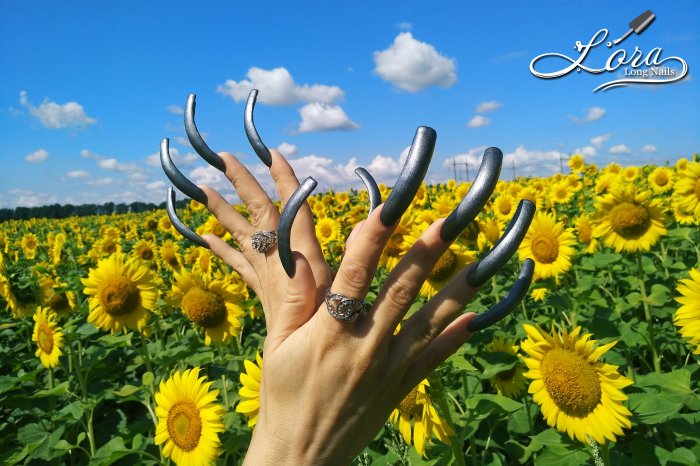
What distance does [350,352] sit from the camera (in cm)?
106

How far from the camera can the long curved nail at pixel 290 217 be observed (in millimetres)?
979

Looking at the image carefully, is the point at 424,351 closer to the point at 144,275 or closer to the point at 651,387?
the point at 651,387

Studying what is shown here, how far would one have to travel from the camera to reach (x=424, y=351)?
1.19m

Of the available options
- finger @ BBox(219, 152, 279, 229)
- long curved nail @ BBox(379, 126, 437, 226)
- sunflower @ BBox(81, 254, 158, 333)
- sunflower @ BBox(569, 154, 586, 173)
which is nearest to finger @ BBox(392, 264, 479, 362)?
long curved nail @ BBox(379, 126, 437, 226)

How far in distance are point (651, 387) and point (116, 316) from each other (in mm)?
3589

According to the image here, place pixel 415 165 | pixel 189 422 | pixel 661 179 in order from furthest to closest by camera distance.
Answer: pixel 661 179 < pixel 189 422 < pixel 415 165

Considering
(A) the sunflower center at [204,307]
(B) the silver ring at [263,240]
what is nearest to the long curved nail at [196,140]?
(B) the silver ring at [263,240]

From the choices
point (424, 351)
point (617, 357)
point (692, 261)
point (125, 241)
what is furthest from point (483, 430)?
point (125, 241)

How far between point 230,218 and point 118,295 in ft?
7.85

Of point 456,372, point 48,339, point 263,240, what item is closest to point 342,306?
point 263,240

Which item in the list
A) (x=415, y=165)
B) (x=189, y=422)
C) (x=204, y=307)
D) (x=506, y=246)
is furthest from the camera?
(x=204, y=307)

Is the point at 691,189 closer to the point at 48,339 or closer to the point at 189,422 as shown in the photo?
the point at 189,422

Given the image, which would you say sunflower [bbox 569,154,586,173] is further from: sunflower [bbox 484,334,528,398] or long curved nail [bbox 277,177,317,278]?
long curved nail [bbox 277,177,317,278]

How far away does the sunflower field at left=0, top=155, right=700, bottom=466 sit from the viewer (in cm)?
216
